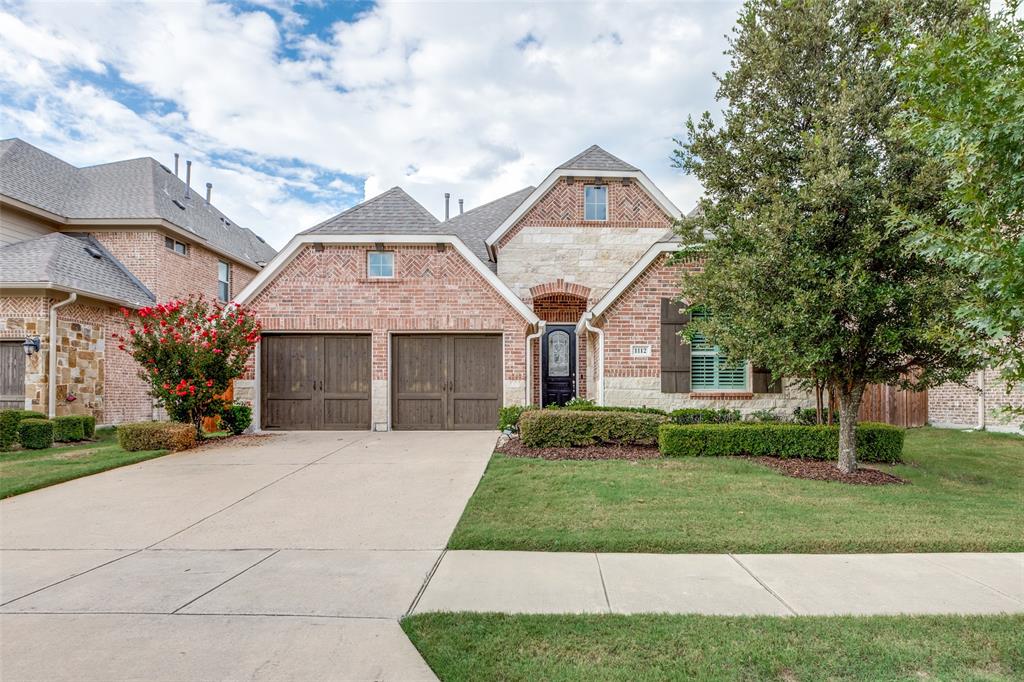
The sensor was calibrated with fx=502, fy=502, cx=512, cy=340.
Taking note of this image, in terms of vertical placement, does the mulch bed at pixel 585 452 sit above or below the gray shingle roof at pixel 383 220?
below

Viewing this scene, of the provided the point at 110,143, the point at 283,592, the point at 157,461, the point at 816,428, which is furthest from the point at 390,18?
the point at 110,143

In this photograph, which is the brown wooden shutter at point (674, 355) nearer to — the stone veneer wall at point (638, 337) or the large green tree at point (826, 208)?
the stone veneer wall at point (638, 337)

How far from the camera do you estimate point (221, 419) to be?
456 inches

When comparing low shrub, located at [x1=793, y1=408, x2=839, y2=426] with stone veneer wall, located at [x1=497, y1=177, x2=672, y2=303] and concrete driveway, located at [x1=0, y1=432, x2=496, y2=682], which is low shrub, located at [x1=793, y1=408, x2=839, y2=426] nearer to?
stone veneer wall, located at [x1=497, y1=177, x2=672, y2=303]

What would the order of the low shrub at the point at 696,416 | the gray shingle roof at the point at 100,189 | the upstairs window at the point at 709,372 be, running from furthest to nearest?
the gray shingle roof at the point at 100,189
the upstairs window at the point at 709,372
the low shrub at the point at 696,416

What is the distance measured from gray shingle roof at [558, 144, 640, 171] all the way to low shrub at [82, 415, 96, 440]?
43.6ft

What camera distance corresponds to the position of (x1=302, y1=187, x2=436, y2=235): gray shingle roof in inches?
478

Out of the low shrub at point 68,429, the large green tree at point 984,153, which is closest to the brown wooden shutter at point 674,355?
the large green tree at point 984,153

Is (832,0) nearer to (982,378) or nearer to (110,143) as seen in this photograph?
(982,378)

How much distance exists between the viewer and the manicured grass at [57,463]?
23.1 feet

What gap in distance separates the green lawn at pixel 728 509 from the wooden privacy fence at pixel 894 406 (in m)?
5.11

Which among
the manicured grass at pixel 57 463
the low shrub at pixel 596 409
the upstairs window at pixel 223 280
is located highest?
the upstairs window at pixel 223 280

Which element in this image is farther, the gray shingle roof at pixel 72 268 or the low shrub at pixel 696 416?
the gray shingle roof at pixel 72 268

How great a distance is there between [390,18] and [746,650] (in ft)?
36.0
